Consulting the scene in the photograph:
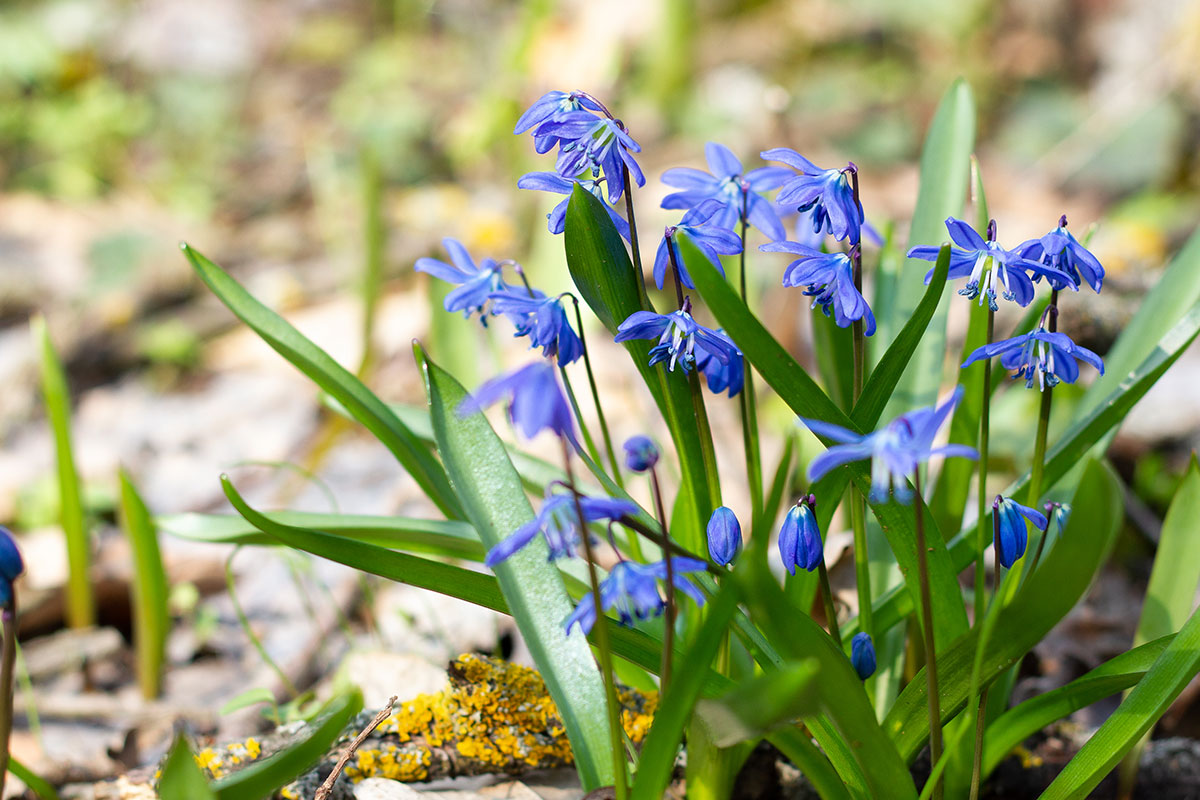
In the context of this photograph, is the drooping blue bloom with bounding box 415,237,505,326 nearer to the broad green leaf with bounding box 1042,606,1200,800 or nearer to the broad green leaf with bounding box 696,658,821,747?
the broad green leaf with bounding box 696,658,821,747

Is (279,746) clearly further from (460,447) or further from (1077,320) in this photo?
(1077,320)

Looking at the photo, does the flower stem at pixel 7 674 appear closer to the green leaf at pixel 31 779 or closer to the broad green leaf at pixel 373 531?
the green leaf at pixel 31 779

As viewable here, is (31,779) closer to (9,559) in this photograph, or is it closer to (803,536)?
(9,559)

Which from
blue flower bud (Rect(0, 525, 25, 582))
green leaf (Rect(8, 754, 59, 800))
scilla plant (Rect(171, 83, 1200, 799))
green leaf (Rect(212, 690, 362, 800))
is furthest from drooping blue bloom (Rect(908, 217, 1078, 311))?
green leaf (Rect(8, 754, 59, 800))

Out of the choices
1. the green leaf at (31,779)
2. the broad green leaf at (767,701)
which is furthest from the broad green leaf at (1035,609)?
the green leaf at (31,779)

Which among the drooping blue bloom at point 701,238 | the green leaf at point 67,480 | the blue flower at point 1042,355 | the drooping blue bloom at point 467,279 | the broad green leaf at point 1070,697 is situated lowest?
the broad green leaf at point 1070,697

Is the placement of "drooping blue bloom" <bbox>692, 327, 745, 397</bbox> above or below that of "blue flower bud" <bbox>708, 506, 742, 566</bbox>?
above
